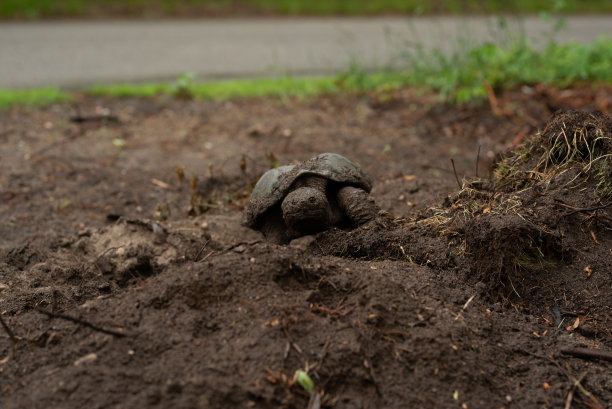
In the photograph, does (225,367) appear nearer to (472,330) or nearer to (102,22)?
(472,330)

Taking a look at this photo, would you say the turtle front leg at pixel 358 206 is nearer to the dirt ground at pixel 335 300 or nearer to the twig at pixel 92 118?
the dirt ground at pixel 335 300

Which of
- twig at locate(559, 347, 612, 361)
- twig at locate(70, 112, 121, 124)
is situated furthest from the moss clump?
twig at locate(70, 112, 121, 124)

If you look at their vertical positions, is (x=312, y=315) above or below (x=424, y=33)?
below

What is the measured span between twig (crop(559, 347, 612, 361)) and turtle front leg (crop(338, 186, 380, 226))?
1131 mm

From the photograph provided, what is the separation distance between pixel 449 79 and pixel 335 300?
168 inches

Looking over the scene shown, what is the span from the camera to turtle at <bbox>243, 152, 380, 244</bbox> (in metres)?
2.76

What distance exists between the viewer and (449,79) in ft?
19.5

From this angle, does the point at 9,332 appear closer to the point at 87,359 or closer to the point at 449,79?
the point at 87,359

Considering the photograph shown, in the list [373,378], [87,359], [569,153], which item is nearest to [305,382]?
[373,378]

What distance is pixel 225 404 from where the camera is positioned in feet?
6.19

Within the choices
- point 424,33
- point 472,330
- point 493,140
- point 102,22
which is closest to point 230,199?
point 472,330

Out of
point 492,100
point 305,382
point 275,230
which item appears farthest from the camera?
point 492,100

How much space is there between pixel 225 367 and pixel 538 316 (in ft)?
4.61

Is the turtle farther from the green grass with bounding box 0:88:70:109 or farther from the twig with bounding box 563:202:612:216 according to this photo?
the green grass with bounding box 0:88:70:109
